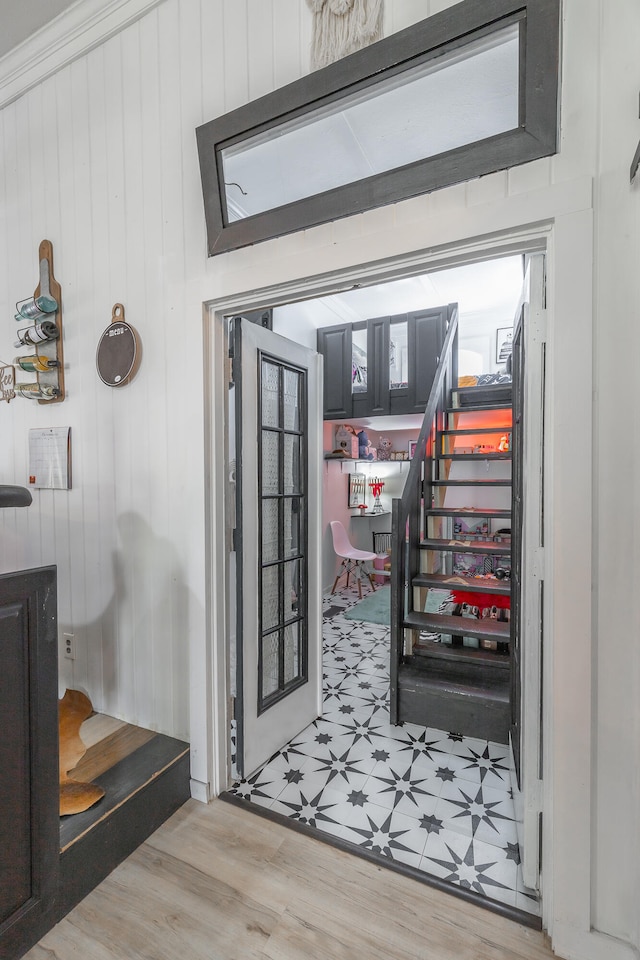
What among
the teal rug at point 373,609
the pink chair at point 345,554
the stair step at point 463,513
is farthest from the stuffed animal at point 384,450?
the stair step at point 463,513

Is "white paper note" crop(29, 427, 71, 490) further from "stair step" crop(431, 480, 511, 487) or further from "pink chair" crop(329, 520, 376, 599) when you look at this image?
"pink chair" crop(329, 520, 376, 599)

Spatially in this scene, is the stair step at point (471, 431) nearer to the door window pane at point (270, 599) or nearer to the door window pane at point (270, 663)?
the door window pane at point (270, 599)

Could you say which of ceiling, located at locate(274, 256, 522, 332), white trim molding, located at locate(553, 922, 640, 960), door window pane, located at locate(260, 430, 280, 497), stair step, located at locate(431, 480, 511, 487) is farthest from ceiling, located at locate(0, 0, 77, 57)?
white trim molding, located at locate(553, 922, 640, 960)

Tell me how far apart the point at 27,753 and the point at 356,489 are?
547 centimetres

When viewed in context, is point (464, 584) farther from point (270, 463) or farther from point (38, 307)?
point (38, 307)

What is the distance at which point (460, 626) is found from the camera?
96.3 inches

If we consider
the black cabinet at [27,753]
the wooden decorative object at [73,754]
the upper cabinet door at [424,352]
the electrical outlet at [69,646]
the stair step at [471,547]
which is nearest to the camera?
the black cabinet at [27,753]

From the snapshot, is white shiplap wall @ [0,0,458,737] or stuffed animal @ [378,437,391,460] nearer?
white shiplap wall @ [0,0,458,737]

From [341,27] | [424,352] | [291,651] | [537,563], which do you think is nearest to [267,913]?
[291,651]

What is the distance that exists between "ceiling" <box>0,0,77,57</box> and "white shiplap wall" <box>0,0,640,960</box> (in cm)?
19

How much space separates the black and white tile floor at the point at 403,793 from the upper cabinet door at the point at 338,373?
291 centimetres

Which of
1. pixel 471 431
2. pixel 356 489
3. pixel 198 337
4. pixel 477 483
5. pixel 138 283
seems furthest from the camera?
pixel 356 489

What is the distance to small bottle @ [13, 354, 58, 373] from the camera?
6.80 ft

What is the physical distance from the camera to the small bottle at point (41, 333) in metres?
2.07
